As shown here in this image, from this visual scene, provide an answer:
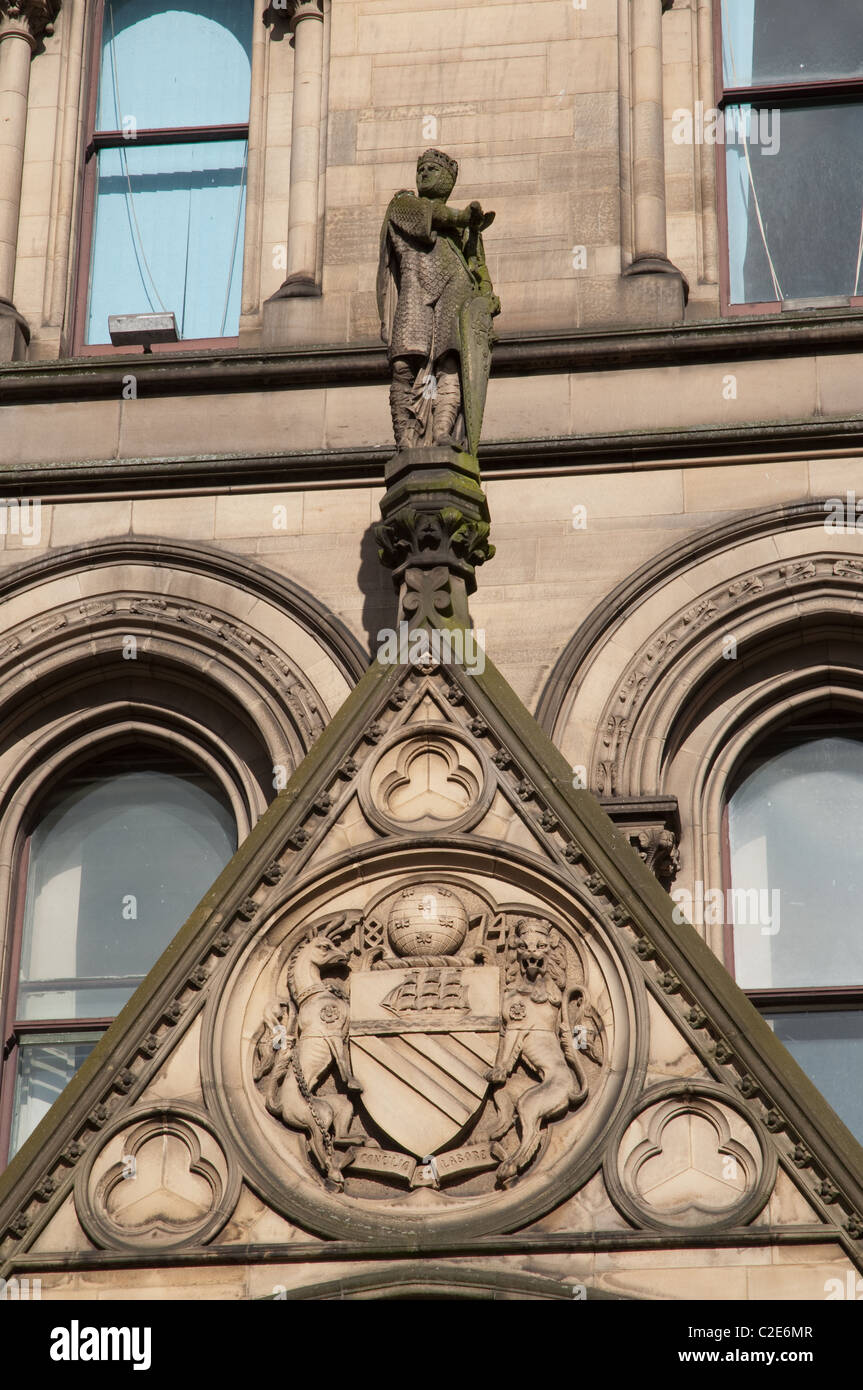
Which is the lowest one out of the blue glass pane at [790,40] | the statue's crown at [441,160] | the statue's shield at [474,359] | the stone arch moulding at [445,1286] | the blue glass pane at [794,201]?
the stone arch moulding at [445,1286]

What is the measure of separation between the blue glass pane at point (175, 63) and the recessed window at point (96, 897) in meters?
4.41

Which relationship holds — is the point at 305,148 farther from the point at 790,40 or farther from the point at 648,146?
the point at 790,40

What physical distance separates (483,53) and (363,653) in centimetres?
402

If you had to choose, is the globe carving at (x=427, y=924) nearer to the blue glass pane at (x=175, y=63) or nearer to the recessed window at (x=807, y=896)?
the recessed window at (x=807, y=896)

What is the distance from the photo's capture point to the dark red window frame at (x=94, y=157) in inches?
639

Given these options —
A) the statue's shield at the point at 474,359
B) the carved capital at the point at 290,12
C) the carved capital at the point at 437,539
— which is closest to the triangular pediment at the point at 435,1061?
the carved capital at the point at 437,539

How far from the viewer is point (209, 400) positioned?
15.5 metres

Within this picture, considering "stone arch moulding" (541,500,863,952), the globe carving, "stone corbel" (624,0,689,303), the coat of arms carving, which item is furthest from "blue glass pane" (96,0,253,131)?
the coat of arms carving

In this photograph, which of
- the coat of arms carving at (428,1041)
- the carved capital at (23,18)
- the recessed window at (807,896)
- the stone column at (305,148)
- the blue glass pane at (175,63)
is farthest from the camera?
the blue glass pane at (175,63)

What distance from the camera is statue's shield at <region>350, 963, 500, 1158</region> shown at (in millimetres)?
11656

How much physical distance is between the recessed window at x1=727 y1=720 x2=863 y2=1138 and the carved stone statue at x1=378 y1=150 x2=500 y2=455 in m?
2.58

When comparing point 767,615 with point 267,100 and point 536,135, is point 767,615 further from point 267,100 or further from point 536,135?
point 267,100

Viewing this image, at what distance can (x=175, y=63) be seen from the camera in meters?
17.1
